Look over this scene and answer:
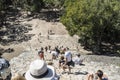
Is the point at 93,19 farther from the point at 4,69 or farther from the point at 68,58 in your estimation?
the point at 4,69

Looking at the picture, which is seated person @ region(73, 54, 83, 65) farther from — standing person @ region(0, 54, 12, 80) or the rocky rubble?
standing person @ region(0, 54, 12, 80)

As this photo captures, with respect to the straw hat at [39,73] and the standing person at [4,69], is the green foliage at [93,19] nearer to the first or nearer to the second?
the standing person at [4,69]

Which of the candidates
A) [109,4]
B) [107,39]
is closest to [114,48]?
[107,39]

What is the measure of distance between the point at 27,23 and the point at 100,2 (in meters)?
16.8

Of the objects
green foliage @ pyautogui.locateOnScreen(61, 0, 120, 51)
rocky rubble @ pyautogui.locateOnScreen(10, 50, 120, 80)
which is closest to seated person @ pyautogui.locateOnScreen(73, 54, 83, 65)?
rocky rubble @ pyautogui.locateOnScreen(10, 50, 120, 80)

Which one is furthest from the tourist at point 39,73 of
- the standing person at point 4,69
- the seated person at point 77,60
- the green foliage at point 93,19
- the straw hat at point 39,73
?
the green foliage at point 93,19

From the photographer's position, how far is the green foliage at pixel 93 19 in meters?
40.5

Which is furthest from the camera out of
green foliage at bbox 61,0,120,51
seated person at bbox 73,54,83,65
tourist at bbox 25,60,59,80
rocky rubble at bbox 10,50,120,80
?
green foliage at bbox 61,0,120,51

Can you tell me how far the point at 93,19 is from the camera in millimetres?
40750

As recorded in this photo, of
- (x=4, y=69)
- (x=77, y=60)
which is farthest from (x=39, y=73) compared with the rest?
(x=77, y=60)

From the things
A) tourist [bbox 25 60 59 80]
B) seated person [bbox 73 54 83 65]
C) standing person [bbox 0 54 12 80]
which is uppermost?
tourist [bbox 25 60 59 80]

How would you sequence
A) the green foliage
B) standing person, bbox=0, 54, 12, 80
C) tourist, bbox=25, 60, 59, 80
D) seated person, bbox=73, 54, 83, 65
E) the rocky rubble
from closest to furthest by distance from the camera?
1. tourist, bbox=25, 60, 59, 80
2. standing person, bbox=0, 54, 12, 80
3. the rocky rubble
4. seated person, bbox=73, 54, 83, 65
5. the green foliage

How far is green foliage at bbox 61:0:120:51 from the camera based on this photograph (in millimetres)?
40531

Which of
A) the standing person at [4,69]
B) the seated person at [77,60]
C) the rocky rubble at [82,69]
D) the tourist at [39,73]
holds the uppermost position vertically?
the tourist at [39,73]
